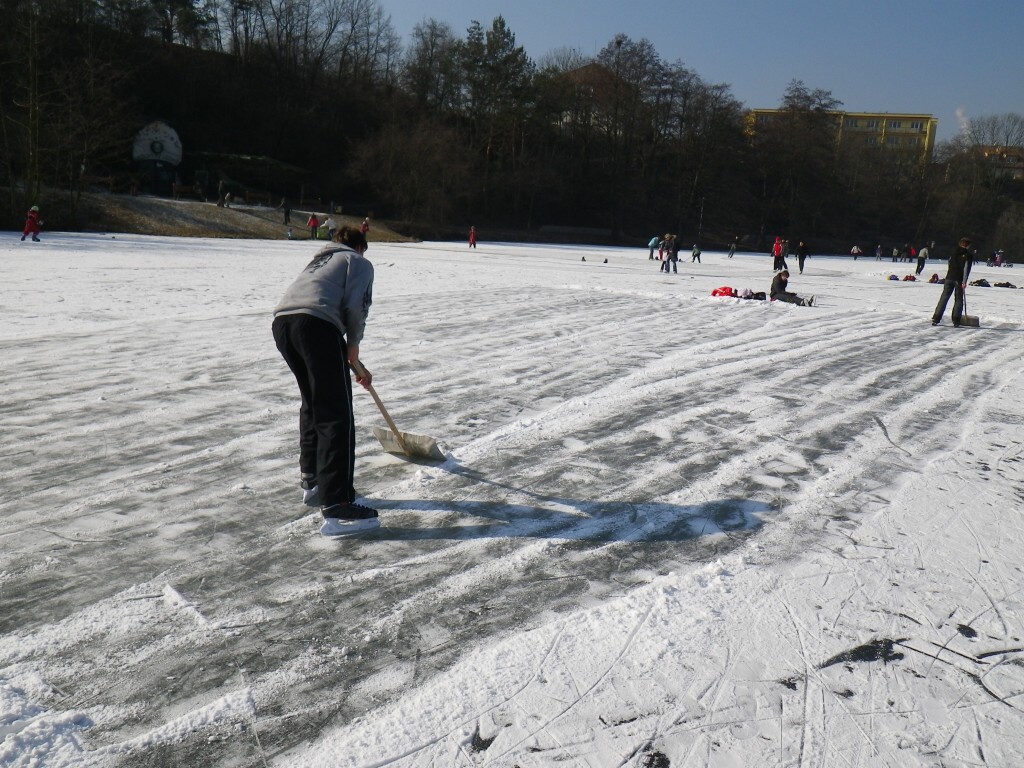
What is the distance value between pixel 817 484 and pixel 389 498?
2.64 meters

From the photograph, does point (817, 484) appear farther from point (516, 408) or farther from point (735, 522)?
point (516, 408)

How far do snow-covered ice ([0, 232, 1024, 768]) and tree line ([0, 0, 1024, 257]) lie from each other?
143 feet

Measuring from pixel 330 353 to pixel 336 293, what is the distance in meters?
0.29

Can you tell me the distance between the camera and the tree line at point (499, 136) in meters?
52.4

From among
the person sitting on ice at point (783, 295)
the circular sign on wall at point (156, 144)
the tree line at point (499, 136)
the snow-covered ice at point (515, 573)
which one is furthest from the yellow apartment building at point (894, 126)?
the snow-covered ice at point (515, 573)

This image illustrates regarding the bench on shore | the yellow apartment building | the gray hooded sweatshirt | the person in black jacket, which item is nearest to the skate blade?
the gray hooded sweatshirt

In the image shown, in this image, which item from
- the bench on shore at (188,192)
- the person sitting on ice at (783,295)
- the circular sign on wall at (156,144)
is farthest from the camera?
the circular sign on wall at (156,144)

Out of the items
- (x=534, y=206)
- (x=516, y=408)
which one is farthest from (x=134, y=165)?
(x=516, y=408)

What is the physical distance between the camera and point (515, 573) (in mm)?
3523

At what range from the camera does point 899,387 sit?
8000 mm

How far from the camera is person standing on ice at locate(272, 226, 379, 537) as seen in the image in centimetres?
379

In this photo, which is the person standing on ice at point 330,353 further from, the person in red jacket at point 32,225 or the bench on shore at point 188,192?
the bench on shore at point 188,192

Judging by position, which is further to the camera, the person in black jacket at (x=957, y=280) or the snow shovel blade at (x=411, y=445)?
the person in black jacket at (x=957, y=280)

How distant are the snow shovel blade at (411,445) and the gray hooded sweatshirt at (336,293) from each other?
120 centimetres
